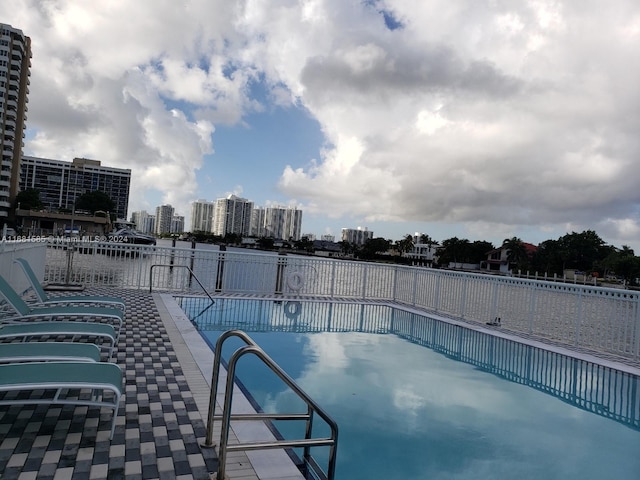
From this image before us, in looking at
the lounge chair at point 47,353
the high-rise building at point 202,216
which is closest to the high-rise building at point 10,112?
the high-rise building at point 202,216

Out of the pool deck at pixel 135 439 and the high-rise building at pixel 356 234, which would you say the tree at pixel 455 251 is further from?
the pool deck at pixel 135 439

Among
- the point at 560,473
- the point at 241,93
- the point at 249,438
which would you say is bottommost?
the point at 560,473

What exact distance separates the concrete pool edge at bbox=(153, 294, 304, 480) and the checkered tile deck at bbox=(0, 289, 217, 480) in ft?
0.41

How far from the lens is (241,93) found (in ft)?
53.8

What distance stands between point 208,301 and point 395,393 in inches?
240

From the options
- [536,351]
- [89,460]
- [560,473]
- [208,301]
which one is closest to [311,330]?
[208,301]

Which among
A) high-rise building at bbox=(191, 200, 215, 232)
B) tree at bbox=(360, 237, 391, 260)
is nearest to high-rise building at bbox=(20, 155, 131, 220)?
high-rise building at bbox=(191, 200, 215, 232)

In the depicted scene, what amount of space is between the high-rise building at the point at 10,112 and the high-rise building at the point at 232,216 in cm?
6840

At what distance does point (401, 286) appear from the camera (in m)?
11.8

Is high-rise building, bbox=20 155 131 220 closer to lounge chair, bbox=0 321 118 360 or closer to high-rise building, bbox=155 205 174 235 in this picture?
high-rise building, bbox=155 205 174 235

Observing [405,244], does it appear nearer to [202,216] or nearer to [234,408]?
[202,216]

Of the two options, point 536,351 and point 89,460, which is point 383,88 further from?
point 89,460

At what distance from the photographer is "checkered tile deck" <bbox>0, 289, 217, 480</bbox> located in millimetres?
2375

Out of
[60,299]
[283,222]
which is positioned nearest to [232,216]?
[283,222]
